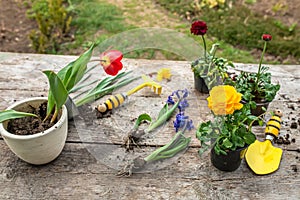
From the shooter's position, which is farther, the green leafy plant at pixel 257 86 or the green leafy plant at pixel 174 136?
the green leafy plant at pixel 257 86

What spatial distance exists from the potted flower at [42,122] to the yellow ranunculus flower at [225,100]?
0.35m

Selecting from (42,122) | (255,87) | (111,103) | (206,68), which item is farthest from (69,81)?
(255,87)

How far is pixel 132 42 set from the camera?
1.31 metres

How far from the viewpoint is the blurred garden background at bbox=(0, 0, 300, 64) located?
8.03 feet

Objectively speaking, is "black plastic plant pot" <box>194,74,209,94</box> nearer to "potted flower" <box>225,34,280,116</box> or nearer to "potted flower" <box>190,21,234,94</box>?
"potted flower" <box>190,21,234,94</box>

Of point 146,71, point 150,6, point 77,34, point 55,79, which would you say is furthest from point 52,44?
point 55,79

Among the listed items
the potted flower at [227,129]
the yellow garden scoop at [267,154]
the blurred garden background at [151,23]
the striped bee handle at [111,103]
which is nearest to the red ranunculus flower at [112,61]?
the striped bee handle at [111,103]

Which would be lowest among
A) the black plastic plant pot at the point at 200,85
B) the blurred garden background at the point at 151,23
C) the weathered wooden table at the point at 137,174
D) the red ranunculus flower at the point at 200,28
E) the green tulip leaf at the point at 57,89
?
the blurred garden background at the point at 151,23

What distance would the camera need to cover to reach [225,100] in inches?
37.4

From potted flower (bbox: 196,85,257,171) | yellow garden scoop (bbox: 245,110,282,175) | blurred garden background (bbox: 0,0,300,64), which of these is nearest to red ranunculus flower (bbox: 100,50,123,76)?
potted flower (bbox: 196,85,257,171)

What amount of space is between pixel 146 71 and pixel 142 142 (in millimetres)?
363

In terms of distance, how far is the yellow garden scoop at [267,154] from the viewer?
106 cm

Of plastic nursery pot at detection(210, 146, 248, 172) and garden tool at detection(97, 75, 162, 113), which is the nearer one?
plastic nursery pot at detection(210, 146, 248, 172)

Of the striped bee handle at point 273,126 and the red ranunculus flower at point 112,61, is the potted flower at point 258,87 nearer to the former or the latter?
the striped bee handle at point 273,126
